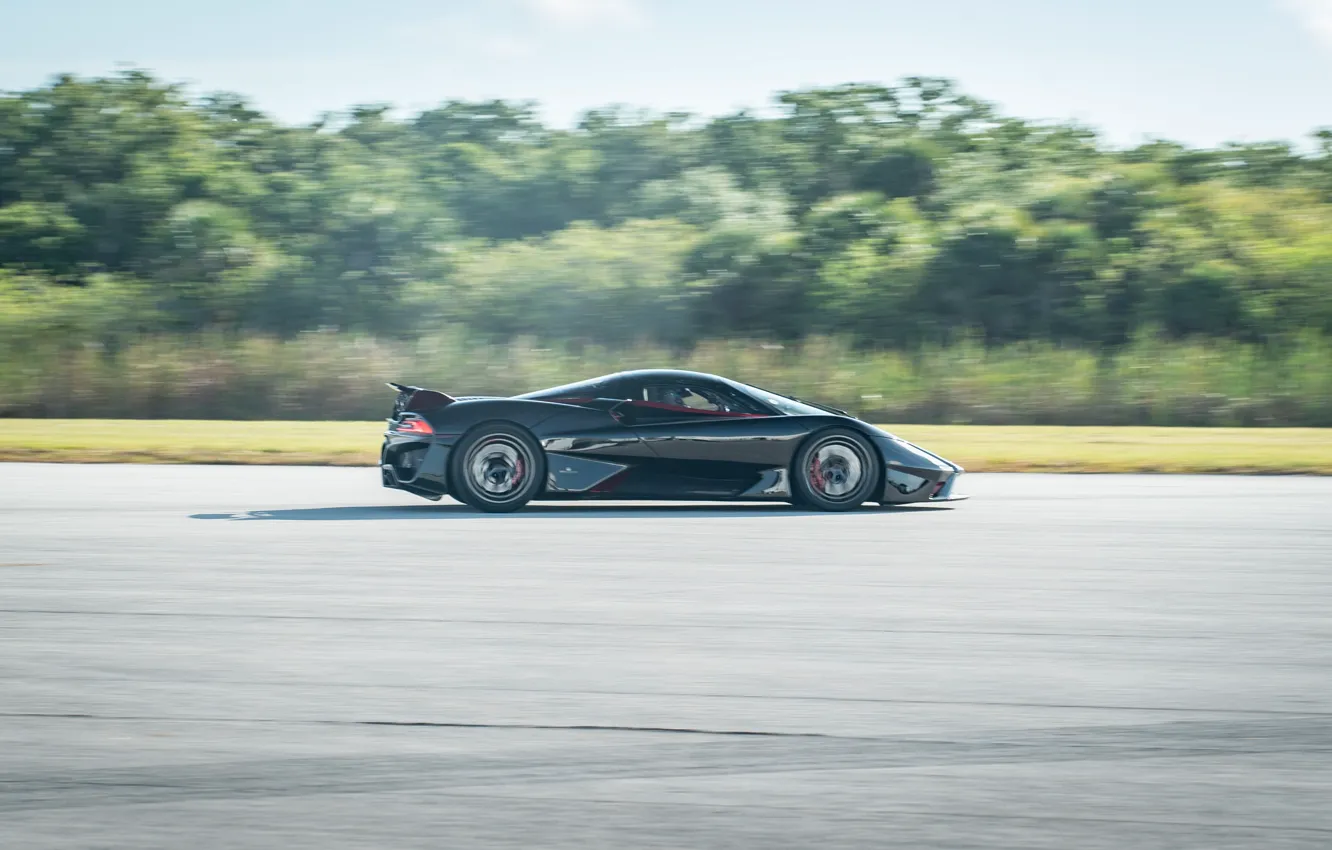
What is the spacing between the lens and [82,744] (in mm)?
4777

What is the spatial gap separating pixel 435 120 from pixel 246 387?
32.7 metres

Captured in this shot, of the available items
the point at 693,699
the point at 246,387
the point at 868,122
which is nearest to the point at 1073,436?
the point at 246,387

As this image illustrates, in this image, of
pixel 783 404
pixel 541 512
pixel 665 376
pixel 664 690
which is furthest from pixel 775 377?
pixel 664 690

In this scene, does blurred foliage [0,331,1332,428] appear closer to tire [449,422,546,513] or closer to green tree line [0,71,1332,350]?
green tree line [0,71,1332,350]

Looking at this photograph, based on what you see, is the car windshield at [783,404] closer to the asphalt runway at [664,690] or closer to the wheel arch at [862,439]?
the wheel arch at [862,439]

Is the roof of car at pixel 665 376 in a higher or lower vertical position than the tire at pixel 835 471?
higher

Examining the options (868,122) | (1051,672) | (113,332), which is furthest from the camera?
(868,122)

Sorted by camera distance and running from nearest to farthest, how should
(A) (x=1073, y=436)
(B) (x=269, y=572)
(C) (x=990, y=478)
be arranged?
1. (B) (x=269, y=572)
2. (C) (x=990, y=478)
3. (A) (x=1073, y=436)

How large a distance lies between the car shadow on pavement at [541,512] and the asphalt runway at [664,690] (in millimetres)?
1265

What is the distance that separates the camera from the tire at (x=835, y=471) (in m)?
12.1

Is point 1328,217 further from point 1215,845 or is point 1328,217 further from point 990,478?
point 1215,845

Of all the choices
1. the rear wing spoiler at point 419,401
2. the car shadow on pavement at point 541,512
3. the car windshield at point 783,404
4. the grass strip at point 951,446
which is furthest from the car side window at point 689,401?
the grass strip at point 951,446

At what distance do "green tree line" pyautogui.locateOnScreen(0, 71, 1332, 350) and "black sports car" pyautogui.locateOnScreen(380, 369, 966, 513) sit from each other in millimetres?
24186

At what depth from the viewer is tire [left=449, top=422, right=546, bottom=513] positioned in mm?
12078
